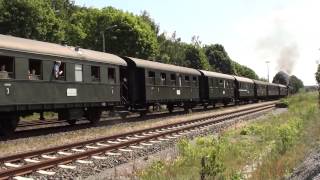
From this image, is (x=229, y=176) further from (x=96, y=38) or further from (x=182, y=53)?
(x=182, y=53)

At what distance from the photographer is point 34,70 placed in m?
17.9

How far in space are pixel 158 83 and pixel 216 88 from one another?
13225 mm

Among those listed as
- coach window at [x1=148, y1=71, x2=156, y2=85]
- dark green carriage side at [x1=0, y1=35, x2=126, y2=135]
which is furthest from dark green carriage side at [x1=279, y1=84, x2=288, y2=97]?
dark green carriage side at [x1=0, y1=35, x2=126, y2=135]

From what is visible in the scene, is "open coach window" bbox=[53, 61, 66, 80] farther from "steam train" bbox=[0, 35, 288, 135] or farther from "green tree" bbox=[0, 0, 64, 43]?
"green tree" bbox=[0, 0, 64, 43]

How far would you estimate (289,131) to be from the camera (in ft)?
45.4

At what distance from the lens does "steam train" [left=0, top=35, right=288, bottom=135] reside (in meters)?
16.7

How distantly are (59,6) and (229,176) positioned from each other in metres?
77.8

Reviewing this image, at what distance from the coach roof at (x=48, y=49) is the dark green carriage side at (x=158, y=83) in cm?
287

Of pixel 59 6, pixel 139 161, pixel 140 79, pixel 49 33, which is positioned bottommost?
pixel 139 161

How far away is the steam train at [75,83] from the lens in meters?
16.7

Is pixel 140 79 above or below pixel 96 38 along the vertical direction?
below

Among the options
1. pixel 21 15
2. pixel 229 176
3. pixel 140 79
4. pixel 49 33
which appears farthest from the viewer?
pixel 49 33

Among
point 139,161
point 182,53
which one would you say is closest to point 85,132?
point 139,161

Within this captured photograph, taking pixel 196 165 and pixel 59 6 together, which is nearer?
pixel 196 165
